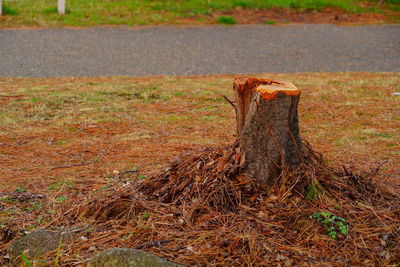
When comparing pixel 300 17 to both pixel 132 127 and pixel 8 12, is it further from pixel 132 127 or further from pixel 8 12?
pixel 132 127

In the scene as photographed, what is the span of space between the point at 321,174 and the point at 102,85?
191 inches

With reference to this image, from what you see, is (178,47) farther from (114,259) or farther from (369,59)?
(114,259)

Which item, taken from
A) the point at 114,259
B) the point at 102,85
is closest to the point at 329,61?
the point at 102,85

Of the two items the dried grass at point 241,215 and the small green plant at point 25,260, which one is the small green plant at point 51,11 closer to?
the dried grass at point 241,215

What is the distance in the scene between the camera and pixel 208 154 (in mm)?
4004

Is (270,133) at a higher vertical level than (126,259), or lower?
higher

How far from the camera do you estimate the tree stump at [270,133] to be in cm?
360

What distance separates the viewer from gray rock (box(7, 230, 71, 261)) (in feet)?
10.8

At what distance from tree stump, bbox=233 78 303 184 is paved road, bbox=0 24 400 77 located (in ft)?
17.6

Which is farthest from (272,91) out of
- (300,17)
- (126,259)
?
(300,17)

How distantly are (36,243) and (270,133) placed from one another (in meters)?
1.58

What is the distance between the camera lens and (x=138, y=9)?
44.0 ft

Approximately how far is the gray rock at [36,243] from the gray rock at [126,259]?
1.52 ft

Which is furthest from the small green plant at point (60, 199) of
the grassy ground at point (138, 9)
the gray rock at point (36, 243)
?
the grassy ground at point (138, 9)
